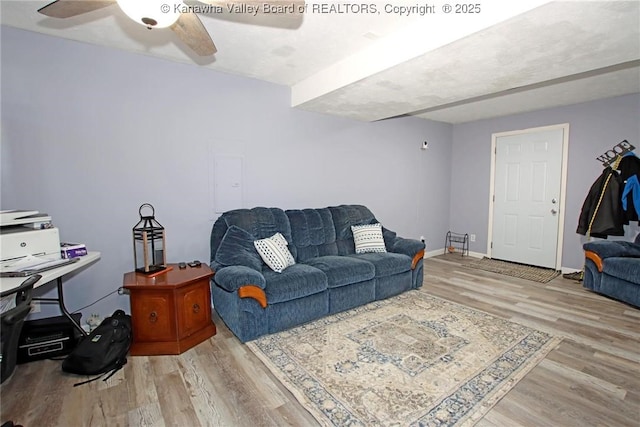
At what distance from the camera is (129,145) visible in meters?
2.83

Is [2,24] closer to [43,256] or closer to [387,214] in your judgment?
[43,256]

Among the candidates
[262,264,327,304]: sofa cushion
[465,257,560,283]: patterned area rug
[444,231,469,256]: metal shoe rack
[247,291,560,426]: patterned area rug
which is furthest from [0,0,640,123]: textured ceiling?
[444,231,469,256]: metal shoe rack

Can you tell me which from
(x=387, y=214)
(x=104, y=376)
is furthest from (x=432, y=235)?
(x=104, y=376)

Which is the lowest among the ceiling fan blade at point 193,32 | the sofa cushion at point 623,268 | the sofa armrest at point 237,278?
the sofa cushion at point 623,268

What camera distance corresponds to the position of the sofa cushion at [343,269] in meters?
2.96

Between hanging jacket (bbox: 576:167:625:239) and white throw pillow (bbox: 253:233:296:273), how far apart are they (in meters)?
3.89

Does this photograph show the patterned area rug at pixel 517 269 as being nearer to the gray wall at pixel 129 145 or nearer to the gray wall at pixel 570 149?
the gray wall at pixel 570 149

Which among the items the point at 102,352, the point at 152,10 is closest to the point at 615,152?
the point at 152,10

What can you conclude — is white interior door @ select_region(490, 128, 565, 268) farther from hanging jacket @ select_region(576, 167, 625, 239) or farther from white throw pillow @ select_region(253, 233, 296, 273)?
white throw pillow @ select_region(253, 233, 296, 273)

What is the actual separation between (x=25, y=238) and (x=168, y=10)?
5.85 ft

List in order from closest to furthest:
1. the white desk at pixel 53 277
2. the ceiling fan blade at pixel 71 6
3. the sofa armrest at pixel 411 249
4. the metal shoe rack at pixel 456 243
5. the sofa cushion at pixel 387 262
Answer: the ceiling fan blade at pixel 71 6, the white desk at pixel 53 277, the sofa cushion at pixel 387 262, the sofa armrest at pixel 411 249, the metal shoe rack at pixel 456 243

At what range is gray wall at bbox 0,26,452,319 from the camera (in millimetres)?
2459

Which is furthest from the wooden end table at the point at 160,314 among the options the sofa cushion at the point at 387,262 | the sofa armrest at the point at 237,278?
the sofa cushion at the point at 387,262

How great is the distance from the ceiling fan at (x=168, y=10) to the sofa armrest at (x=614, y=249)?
4065 mm
